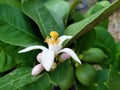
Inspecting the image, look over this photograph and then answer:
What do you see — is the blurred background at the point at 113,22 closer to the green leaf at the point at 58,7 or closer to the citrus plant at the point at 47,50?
the green leaf at the point at 58,7

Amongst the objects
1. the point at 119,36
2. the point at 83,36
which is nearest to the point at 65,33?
the point at 83,36

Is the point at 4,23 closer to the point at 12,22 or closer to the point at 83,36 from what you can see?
the point at 12,22

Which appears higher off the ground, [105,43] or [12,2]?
[12,2]

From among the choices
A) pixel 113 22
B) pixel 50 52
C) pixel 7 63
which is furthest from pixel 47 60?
pixel 113 22

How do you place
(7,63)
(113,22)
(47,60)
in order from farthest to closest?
(113,22)
(7,63)
(47,60)

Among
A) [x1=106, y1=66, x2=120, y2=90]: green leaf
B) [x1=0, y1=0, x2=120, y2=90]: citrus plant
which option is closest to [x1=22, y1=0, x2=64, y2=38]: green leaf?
[x1=0, y1=0, x2=120, y2=90]: citrus plant

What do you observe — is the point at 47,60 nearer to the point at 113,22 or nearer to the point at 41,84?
the point at 41,84

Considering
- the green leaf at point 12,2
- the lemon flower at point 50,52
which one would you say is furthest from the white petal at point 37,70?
the green leaf at point 12,2

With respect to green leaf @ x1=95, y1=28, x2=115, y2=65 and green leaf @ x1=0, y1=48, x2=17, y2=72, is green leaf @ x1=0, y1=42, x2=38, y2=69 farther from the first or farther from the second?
green leaf @ x1=95, y1=28, x2=115, y2=65
